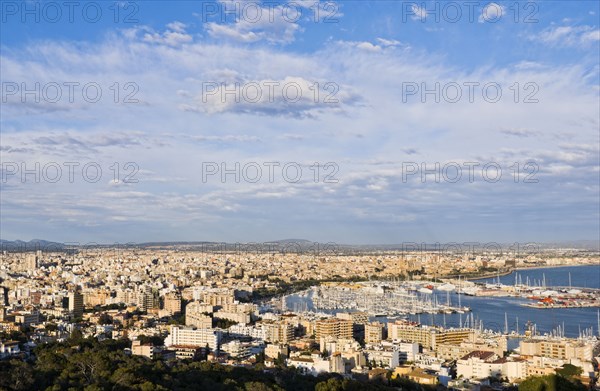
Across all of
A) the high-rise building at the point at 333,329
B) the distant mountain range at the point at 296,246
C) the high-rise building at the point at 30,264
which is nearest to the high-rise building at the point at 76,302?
the high-rise building at the point at 333,329

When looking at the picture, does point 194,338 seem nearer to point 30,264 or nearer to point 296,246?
point 30,264

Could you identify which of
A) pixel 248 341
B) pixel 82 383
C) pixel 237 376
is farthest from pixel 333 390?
pixel 248 341

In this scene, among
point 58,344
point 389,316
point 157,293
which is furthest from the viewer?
point 157,293

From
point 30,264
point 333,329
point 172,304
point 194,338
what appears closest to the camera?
point 194,338

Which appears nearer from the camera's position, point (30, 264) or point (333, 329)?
point (333, 329)

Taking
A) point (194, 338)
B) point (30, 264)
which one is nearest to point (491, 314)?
point (194, 338)

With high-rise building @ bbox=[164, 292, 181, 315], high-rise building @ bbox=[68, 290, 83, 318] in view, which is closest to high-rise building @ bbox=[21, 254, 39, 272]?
high-rise building @ bbox=[68, 290, 83, 318]

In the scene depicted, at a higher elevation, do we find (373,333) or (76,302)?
(76,302)

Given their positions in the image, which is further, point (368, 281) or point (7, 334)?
point (368, 281)

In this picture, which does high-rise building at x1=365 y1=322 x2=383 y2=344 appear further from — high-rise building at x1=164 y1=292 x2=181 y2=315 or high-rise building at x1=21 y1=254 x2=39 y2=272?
high-rise building at x1=21 y1=254 x2=39 y2=272

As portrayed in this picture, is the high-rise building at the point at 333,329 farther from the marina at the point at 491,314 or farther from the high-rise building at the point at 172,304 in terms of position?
the high-rise building at the point at 172,304

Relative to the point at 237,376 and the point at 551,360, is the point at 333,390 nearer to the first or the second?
the point at 237,376
